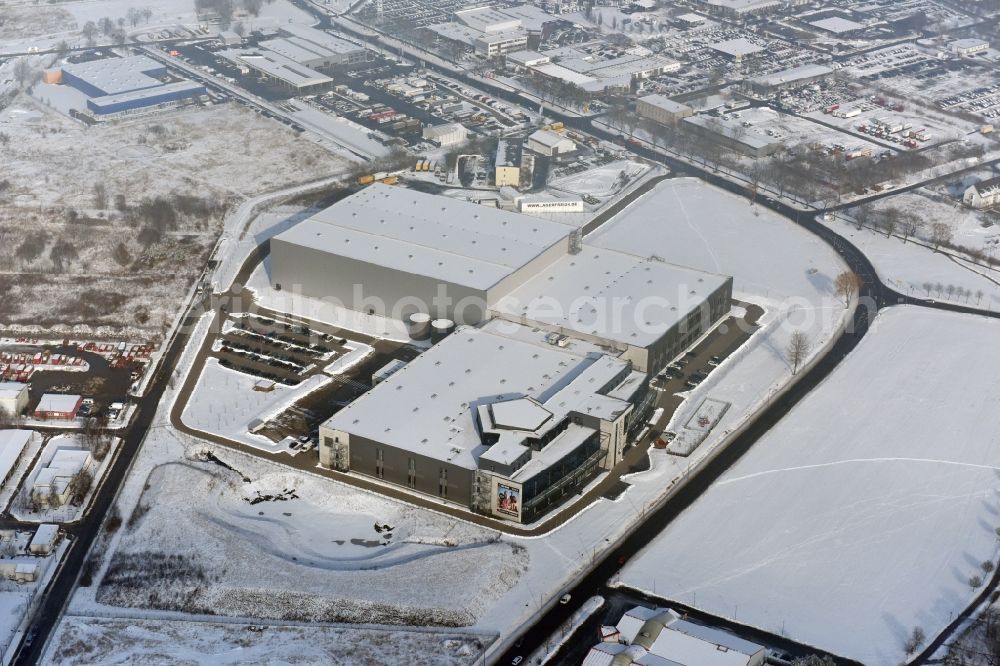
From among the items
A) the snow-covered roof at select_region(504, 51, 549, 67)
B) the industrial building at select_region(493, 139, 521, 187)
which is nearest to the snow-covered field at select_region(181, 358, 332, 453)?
the industrial building at select_region(493, 139, 521, 187)

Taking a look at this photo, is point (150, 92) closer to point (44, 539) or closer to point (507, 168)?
point (507, 168)

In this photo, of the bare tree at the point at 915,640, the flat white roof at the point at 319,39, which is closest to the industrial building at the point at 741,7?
the flat white roof at the point at 319,39

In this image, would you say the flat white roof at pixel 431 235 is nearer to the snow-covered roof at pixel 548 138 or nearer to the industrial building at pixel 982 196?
the snow-covered roof at pixel 548 138

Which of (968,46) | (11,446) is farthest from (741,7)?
(11,446)

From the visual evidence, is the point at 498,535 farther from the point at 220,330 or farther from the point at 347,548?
the point at 220,330

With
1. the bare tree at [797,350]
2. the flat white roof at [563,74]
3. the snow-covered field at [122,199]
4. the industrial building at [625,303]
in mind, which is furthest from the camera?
the flat white roof at [563,74]
